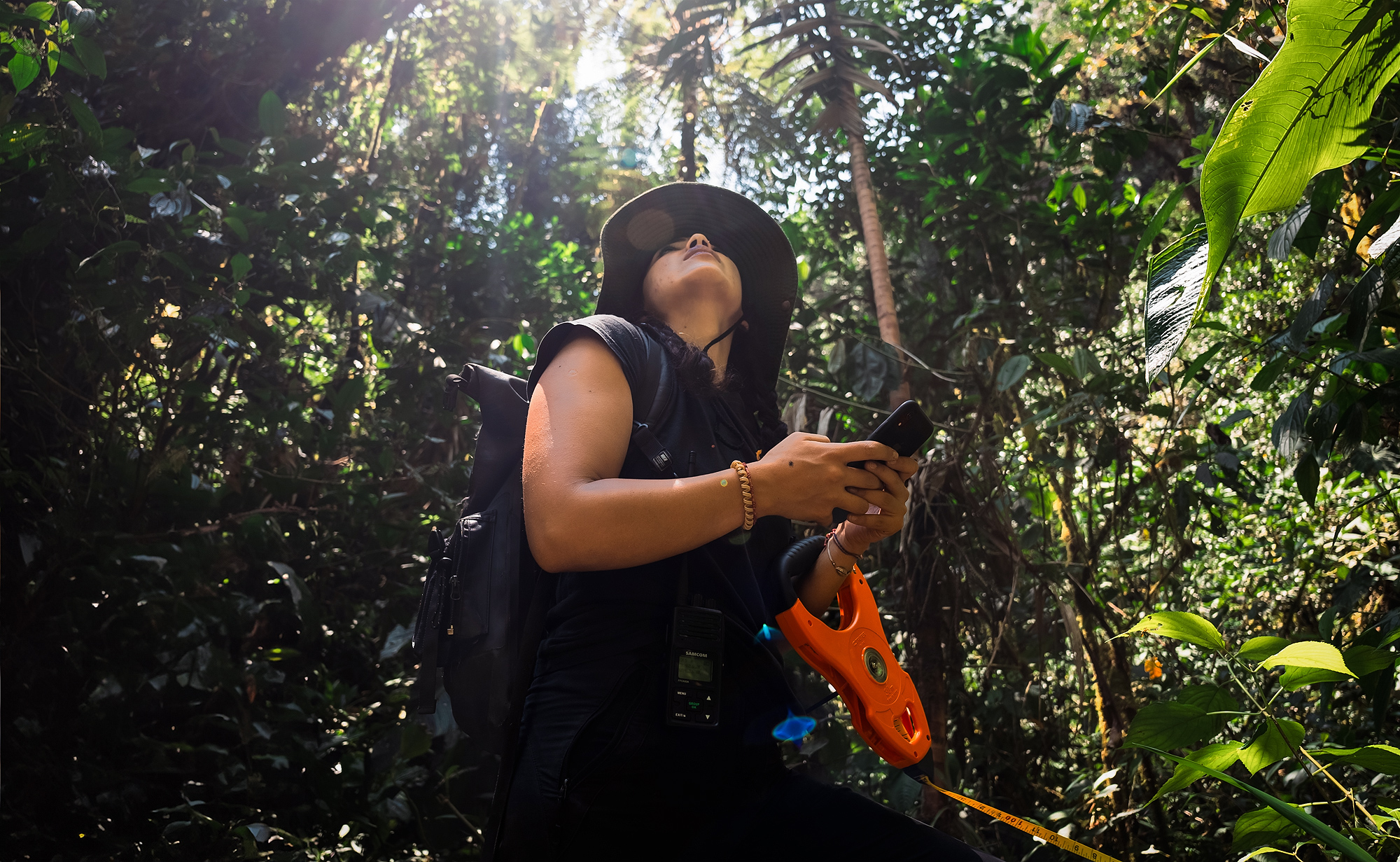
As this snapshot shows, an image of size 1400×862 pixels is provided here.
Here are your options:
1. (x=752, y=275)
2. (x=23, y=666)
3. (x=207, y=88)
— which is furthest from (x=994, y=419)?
(x=207, y=88)

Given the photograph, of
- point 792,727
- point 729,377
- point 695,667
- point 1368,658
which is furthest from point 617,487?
point 1368,658

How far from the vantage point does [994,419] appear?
3215 mm

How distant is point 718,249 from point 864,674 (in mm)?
1014

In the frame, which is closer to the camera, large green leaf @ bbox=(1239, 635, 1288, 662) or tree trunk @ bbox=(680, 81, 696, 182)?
large green leaf @ bbox=(1239, 635, 1288, 662)

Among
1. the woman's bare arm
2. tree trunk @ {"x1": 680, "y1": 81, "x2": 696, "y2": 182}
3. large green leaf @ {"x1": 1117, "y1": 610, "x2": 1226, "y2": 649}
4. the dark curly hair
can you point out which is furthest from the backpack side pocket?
tree trunk @ {"x1": 680, "y1": 81, "x2": 696, "y2": 182}

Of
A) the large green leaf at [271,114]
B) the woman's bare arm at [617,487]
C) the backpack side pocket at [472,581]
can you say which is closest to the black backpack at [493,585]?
the backpack side pocket at [472,581]

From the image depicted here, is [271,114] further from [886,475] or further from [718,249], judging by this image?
[886,475]

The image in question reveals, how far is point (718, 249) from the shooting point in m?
1.96

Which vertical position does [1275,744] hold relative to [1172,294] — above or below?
below

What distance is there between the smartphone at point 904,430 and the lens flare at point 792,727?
A: 434 millimetres

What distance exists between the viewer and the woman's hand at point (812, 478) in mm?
1212

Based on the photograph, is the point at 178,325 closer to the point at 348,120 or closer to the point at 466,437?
the point at 466,437

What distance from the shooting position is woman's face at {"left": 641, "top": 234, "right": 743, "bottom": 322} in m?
1.75

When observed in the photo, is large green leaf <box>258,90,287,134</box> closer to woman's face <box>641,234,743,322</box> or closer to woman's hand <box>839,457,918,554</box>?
woman's face <box>641,234,743,322</box>
